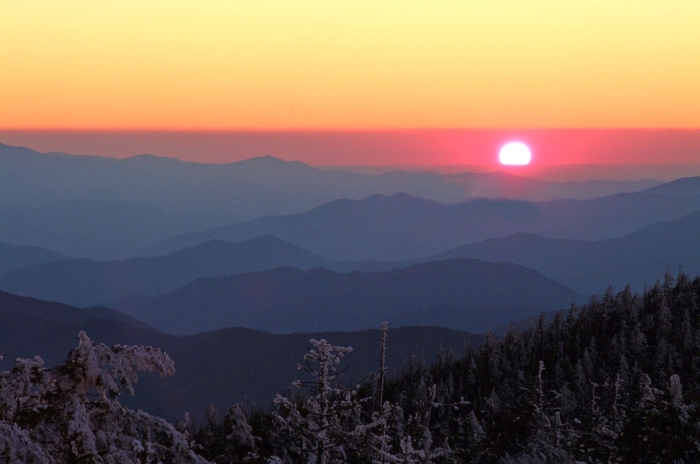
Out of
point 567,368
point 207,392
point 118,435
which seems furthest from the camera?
point 207,392

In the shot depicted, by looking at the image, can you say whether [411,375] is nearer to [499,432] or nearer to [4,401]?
[499,432]

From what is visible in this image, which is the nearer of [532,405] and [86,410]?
[86,410]

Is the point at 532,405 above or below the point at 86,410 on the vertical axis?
below

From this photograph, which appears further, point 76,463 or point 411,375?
point 411,375

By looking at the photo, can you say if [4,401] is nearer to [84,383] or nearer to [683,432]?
[84,383]

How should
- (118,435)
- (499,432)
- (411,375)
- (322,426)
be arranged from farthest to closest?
(411,375)
(499,432)
(322,426)
(118,435)

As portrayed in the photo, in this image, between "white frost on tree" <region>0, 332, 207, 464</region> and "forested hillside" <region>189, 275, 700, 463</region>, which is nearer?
"white frost on tree" <region>0, 332, 207, 464</region>

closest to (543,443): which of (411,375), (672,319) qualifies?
(672,319)

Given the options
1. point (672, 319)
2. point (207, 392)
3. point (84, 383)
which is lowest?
point (207, 392)

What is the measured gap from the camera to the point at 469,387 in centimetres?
8488

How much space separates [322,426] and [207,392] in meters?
189

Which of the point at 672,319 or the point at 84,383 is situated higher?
the point at 672,319

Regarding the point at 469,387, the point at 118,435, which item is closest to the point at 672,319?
the point at 469,387

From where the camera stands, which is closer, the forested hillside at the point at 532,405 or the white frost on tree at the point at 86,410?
the white frost on tree at the point at 86,410
